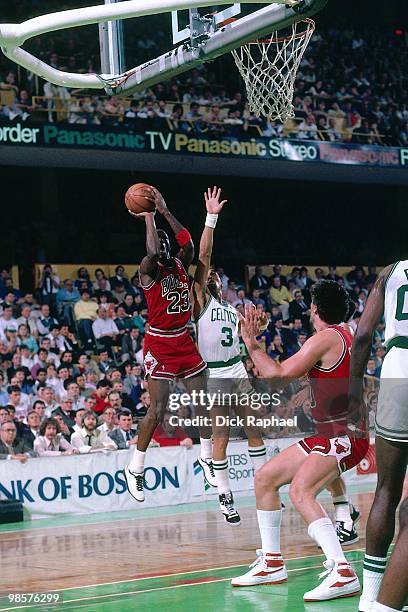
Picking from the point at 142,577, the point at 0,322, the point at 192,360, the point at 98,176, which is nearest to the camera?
the point at 142,577

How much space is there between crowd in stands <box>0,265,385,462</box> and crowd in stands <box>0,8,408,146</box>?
10.3ft

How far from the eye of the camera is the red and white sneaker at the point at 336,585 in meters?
7.42

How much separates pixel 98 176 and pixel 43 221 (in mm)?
1862

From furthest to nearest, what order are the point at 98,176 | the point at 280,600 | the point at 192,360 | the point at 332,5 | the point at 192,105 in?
the point at 332,5 < the point at 98,176 < the point at 192,105 < the point at 192,360 < the point at 280,600

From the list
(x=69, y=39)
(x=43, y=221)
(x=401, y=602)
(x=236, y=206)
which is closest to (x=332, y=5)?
(x=236, y=206)

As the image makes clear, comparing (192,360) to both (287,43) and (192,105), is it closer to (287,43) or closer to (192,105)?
(287,43)

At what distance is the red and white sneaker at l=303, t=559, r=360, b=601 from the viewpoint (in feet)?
24.3

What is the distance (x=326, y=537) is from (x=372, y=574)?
1.34 meters

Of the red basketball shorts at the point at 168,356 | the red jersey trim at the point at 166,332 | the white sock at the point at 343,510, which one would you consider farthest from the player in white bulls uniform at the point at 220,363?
the white sock at the point at 343,510

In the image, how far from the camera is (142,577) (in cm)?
884

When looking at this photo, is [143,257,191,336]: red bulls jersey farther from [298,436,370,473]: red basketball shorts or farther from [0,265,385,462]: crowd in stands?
[0,265,385,462]: crowd in stands

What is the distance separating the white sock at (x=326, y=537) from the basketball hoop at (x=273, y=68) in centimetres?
391

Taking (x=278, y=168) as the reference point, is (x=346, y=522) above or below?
below

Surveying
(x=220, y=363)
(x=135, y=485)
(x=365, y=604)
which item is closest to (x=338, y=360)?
(x=365, y=604)
